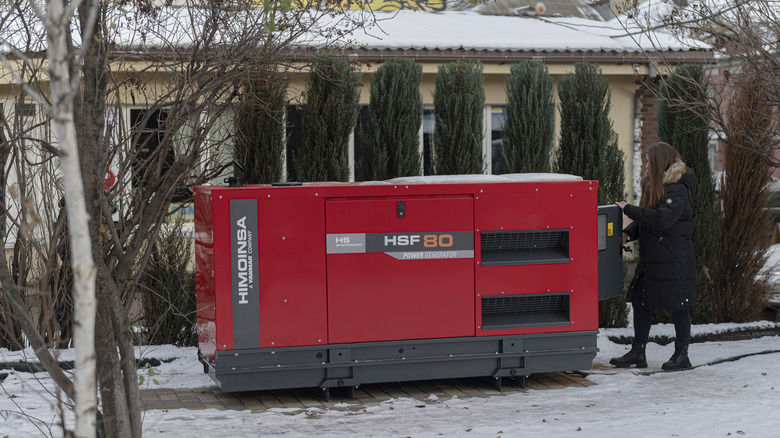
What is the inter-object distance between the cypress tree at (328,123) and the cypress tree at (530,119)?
1.73 m

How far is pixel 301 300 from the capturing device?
21.9 feet

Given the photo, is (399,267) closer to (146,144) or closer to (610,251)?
(610,251)

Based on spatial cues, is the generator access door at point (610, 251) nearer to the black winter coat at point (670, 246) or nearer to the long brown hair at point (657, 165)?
the black winter coat at point (670, 246)

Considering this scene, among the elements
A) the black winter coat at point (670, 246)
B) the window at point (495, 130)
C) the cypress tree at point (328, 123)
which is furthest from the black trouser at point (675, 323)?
the window at point (495, 130)

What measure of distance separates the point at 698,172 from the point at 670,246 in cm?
266

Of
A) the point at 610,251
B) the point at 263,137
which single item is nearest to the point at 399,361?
the point at 610,251

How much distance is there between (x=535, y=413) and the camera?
6363mm

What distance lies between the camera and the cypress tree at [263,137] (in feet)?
28.4

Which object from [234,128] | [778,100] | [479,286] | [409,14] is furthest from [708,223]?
[409,14]

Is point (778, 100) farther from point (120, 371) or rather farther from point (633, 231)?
point (120, 371)

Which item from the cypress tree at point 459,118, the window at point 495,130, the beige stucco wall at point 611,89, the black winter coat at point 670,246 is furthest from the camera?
the window at point 495,130

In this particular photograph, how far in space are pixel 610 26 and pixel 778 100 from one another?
659 cm

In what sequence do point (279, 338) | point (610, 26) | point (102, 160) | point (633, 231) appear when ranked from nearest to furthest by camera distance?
point (102, 160), point (279, 338), point (633, 231), point (610, 26)

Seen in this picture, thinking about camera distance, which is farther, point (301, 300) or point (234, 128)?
point (234, 128)
